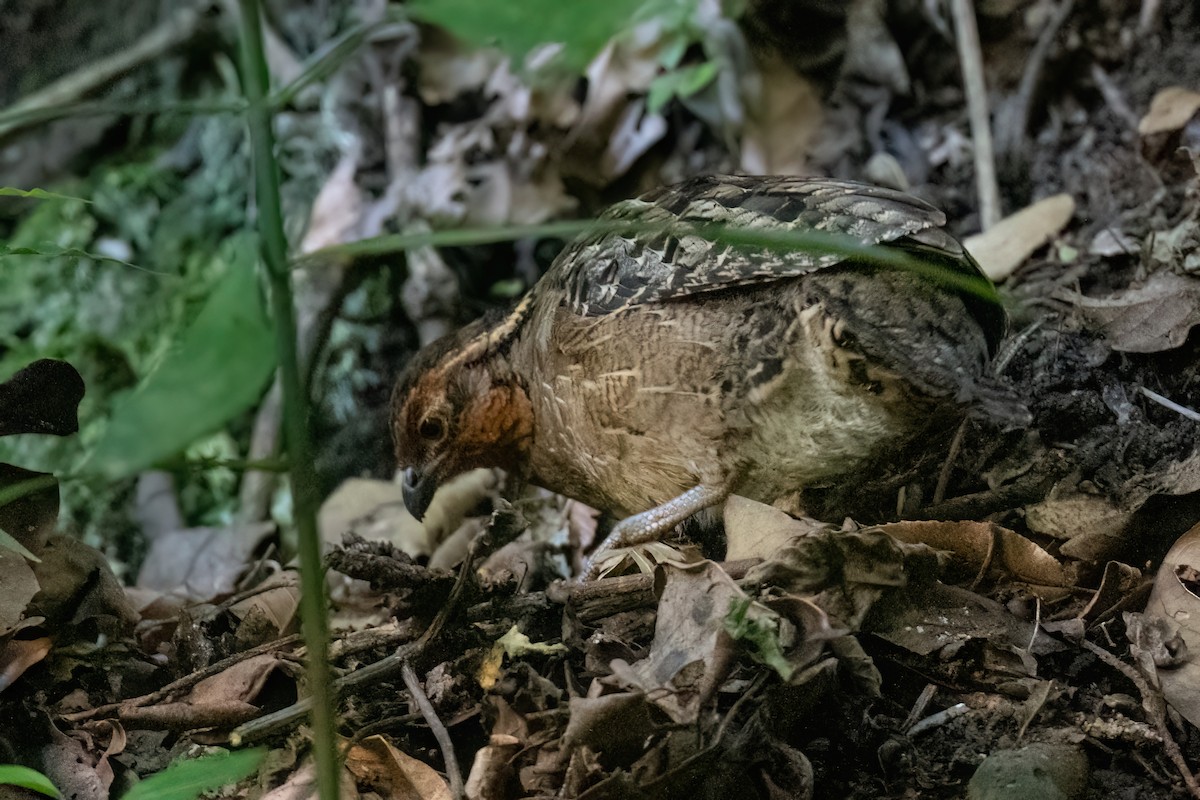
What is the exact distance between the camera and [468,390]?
3590 mm

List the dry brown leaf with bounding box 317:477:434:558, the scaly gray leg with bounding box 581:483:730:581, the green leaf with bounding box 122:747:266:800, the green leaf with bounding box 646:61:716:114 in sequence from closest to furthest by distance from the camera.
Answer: the green leaf with bounding box 122:747:266:800, the scaly gray leg with bounding box 581:483:730:581, the dry brown leaf with bounding box 317:477:434:558, the green leaf with bounding box 646:61:716:114

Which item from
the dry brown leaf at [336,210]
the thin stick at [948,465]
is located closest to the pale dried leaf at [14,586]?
the thin stick at [948,465]

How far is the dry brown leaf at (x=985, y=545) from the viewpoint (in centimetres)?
242

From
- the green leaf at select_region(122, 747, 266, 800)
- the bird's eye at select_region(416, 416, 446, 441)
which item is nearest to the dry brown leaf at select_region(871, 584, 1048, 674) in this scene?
the green leaf at select_region(122, 747, 266, 800)

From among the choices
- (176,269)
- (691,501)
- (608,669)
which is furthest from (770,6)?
(608,669)

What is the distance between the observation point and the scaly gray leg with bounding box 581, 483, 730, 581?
3014mm

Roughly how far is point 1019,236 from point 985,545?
1929mm

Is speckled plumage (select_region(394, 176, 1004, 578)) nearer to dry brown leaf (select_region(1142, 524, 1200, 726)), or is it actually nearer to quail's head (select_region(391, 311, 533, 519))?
quail's head (select_region(391, 311, 533, 519))

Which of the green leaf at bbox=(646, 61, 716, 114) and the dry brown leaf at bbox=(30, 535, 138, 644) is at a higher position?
the green leaf at bbox=(646, 61, 716, 114)

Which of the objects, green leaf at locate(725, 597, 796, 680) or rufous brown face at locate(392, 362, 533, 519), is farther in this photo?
rufous brown face at locate(392, 362, 533, 519)

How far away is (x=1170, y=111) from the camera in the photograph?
384cm

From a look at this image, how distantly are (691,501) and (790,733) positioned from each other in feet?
3.47

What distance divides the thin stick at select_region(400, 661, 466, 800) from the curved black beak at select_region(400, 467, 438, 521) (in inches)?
46.9

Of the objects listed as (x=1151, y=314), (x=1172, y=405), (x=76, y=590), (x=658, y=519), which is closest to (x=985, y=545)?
(x=1172, y=405)
